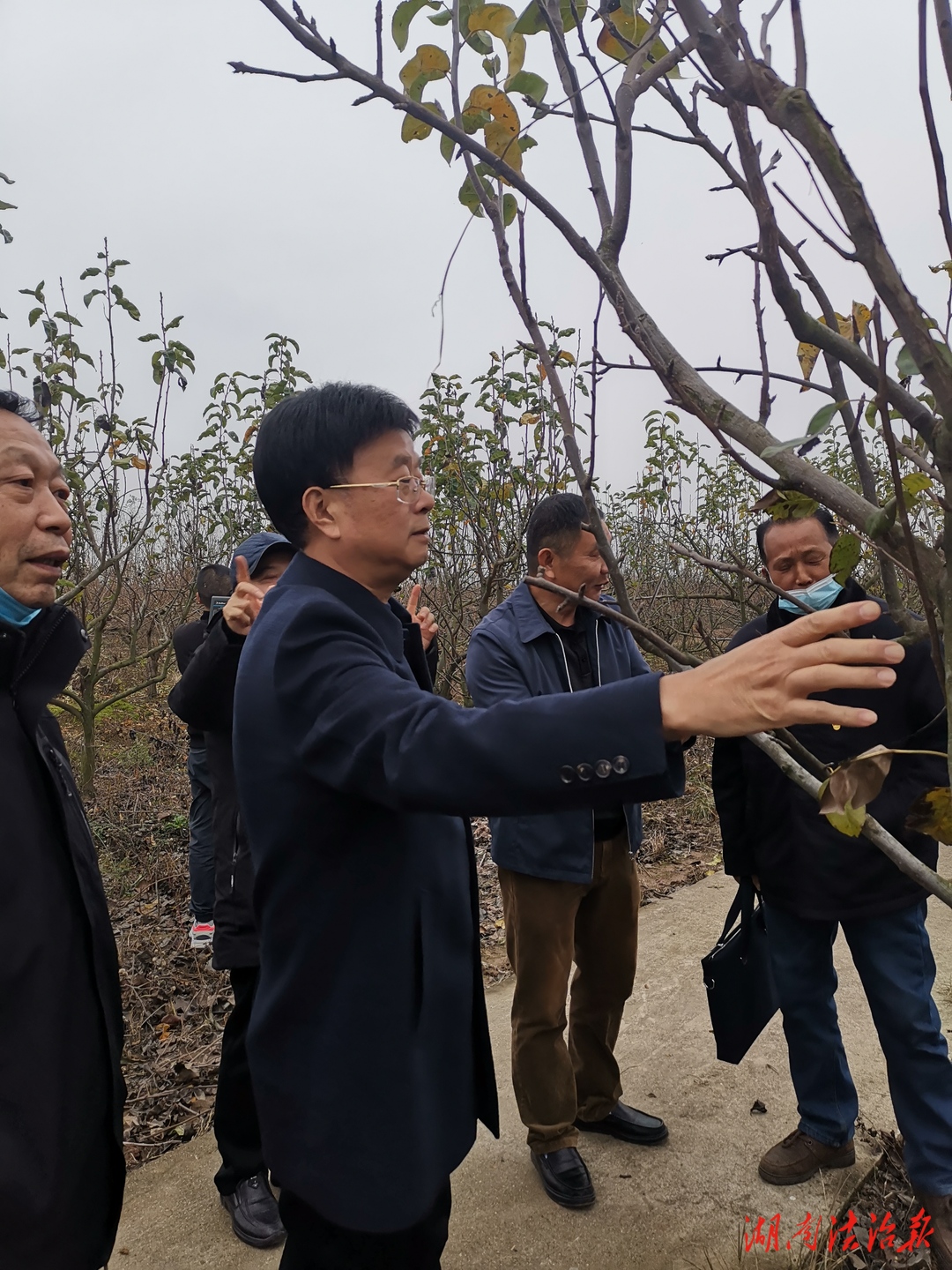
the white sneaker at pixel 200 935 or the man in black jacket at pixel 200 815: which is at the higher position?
the man in black jacket at pixel 200 815

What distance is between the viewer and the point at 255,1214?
246 cm

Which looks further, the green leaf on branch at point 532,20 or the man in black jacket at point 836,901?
the man in black jacket at point 836,901

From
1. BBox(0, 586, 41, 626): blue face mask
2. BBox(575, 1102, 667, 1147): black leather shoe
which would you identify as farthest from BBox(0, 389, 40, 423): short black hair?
BBox(575, 1102, 667, 1147): black leather shoe

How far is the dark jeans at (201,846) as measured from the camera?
4.33 metres

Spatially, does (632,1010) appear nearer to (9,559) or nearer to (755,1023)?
(755,1023)

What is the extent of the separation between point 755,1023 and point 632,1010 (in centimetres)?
121

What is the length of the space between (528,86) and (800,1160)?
278cm

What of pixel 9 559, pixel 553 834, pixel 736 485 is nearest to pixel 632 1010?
pixel 553 834

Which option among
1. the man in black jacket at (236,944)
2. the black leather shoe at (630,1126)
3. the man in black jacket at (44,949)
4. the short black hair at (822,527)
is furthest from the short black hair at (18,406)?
the black leather shoe at (630,1126)

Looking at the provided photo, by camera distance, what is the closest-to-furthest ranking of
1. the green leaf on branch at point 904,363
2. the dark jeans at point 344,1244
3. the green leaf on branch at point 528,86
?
1. the green leaf on branch at point 904,363
2. the green leaf on branch at point 528,86
3. the dark jeans at point 344,1244

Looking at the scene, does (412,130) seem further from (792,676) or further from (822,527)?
(822,527)

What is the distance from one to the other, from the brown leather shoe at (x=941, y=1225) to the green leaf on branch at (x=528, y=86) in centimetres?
257

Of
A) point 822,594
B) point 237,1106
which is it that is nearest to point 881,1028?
point 822,594

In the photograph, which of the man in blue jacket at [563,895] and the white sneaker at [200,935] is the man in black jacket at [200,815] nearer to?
the white sneaker at [200,935]
